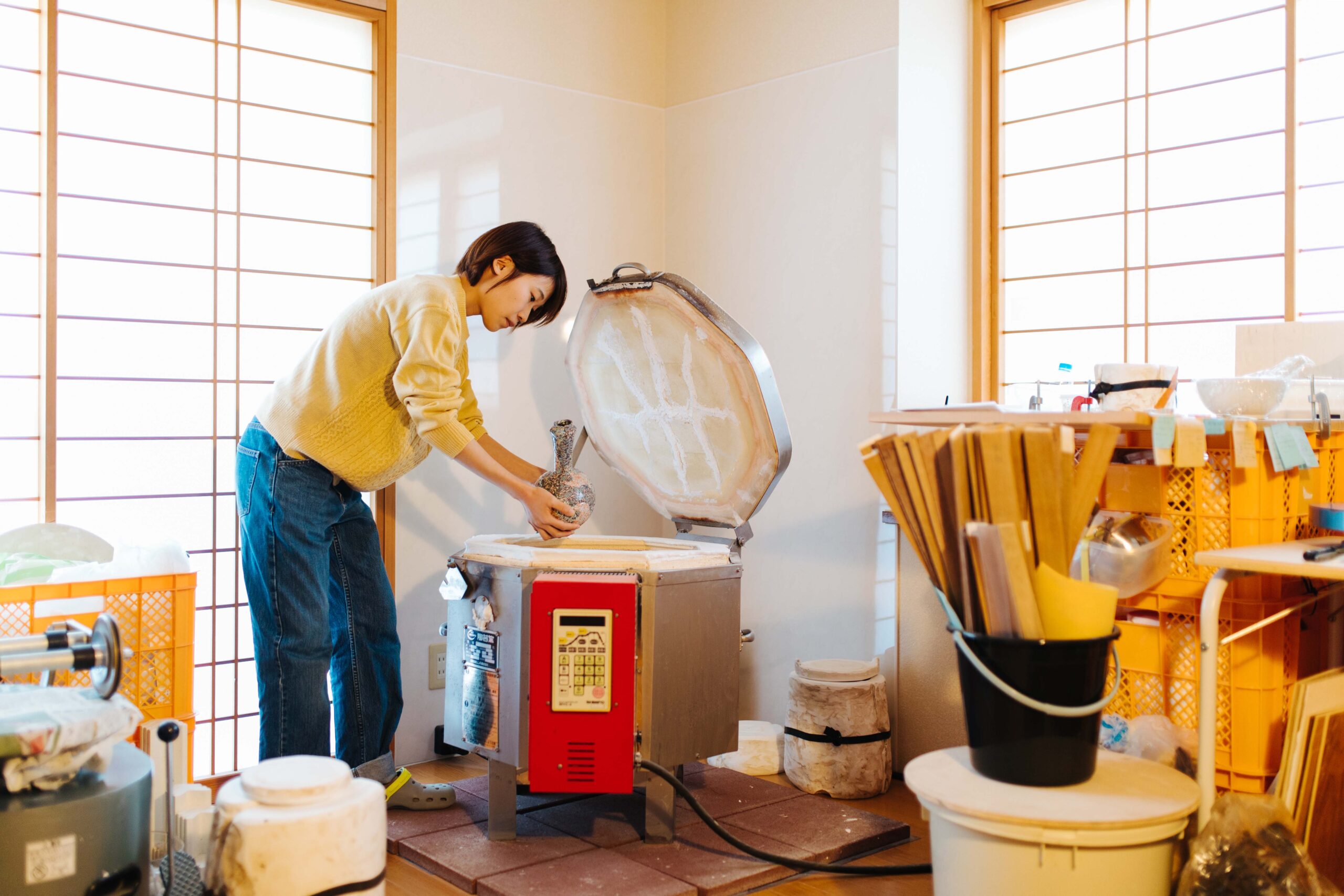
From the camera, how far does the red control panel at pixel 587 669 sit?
2287mm

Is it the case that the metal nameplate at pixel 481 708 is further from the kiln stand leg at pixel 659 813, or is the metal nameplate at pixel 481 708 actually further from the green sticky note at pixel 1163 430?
the green sticky note at pixel 1163 430

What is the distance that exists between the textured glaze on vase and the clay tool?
3.85 ft

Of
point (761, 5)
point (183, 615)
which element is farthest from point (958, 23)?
point (183, 615)

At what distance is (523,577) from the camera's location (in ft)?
7.62

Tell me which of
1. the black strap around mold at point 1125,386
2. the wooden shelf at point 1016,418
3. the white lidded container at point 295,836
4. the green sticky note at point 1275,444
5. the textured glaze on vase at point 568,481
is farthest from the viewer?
the textured glaze on vase at point 568,481

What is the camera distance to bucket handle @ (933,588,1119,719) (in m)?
1.65

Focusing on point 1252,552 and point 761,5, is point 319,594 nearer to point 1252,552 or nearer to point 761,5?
point 1252,552

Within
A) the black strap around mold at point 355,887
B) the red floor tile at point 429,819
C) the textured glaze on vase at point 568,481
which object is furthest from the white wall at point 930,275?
the black strap around mold at point 355,887

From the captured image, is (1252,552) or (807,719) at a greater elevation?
(1252,552)

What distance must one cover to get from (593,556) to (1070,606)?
1.03m

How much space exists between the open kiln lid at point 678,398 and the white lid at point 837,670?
1.64 ft

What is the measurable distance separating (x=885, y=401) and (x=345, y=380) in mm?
1452

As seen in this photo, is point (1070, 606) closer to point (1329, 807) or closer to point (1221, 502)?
point (1221, 502)

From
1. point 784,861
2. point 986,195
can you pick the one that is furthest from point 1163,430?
Result: point 986,195
